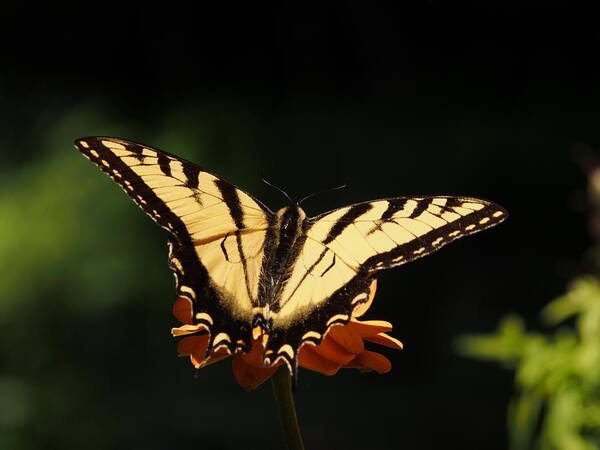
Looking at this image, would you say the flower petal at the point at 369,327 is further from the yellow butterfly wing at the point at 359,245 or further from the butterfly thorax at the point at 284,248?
the butterfly thorax at the point at 284,248

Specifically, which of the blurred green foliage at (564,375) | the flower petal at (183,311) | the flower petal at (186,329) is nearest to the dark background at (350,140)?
the blurred green foliage at (564,375)

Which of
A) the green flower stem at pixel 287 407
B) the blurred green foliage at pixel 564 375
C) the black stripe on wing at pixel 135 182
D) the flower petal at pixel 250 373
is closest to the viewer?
the green flower stem at pixel 287 407

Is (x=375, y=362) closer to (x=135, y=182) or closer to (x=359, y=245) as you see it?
(x=359, y=245)

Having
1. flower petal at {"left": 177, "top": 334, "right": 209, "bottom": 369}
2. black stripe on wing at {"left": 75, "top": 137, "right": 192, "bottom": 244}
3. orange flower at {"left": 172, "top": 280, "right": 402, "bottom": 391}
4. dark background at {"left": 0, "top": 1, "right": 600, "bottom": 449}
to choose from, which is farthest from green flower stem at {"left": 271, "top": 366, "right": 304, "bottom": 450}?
dark background at {"left": 0, "top": 1, "right": 600, "bottom": 449}

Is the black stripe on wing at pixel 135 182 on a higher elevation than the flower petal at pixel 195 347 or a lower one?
higher

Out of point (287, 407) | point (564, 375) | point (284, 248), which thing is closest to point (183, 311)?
point (284, 248)

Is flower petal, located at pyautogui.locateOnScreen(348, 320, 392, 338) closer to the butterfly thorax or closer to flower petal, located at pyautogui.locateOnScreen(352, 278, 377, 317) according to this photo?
flower petal, located at pyautogui.locateOnScreen(352, 278, 377, 317)
